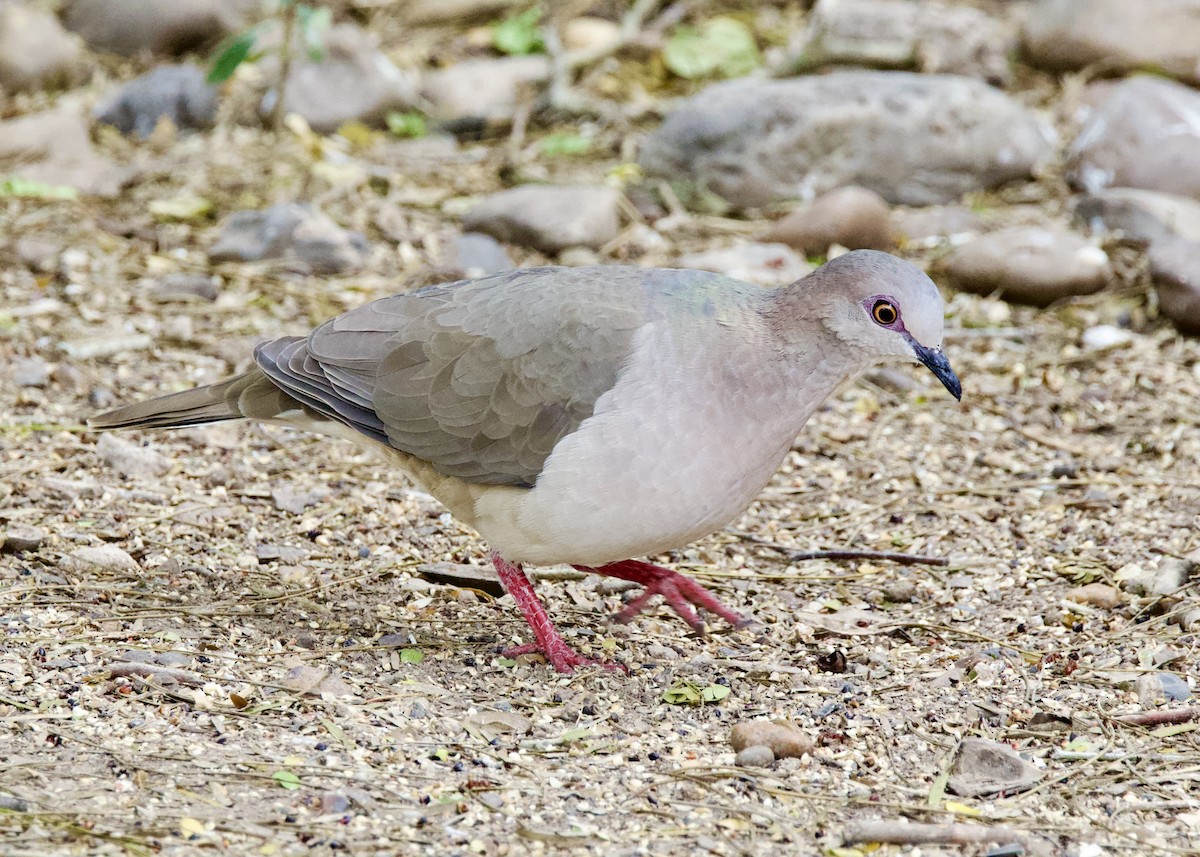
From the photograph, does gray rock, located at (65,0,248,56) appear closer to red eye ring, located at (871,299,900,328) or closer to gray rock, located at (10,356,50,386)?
gray rock, located at (10,356,50,386)

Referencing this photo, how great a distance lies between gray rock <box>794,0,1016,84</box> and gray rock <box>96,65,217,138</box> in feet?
11.8

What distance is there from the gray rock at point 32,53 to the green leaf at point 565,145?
2988 millimetres

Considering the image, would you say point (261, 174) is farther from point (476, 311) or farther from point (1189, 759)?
point (1189, 759)

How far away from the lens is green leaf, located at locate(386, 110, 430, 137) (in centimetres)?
846

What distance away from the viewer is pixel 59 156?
24.7ft

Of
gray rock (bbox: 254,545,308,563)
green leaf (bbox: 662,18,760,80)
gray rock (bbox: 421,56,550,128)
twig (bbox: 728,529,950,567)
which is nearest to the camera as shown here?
gray rock (bbox: 254,545,308,563)

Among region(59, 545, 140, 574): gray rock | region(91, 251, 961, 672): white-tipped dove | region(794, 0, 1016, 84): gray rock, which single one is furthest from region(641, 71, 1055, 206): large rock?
region(59, 545, 140, 574): gray rock

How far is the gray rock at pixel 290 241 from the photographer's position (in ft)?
21.7

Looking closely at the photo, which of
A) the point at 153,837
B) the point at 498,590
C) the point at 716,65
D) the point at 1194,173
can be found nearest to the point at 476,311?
the point at 498,590

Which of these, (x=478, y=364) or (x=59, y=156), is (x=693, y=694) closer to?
(x=478, y=364)

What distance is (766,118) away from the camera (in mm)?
7445

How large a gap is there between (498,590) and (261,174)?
3.94 m

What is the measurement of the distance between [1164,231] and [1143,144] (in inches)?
32.9

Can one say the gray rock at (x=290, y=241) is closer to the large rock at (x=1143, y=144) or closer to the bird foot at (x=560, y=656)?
the bird foot at (x=560, y=656)
